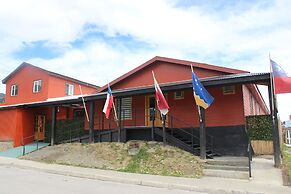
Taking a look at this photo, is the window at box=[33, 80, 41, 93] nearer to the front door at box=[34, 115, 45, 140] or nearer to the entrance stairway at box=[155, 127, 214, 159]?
the front door at box=[34, 115, 45, 140]

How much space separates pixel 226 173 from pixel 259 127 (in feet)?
23.2

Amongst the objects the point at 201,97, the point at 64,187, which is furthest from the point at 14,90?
the point at 64,187

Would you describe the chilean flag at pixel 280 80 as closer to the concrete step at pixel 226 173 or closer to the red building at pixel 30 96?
the concrete step at pixel 226 173

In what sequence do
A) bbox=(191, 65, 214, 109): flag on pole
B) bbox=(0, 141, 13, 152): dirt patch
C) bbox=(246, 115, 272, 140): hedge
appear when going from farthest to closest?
bbox=(0, 141, 13, 152): dirt patch < bbox=(246, 115, 272, 140): hedge < bbox=(191, 65, 214, 109): flag on pole

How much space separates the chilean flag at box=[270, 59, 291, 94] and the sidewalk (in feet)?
10.7

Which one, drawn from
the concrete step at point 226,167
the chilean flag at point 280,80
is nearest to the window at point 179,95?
the concrete step at point 226,167

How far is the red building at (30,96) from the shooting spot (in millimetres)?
22703

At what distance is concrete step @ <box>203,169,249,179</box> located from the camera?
11249 millimetres

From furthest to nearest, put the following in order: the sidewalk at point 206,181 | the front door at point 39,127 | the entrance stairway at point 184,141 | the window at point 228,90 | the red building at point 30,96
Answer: the front door at point 39,127
the red building at point 30,96
the window at point 228,90
the entrance stairway at point 184,141
the sidewalk at point 206,181

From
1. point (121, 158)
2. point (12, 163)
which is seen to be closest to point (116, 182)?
point (121, 158)

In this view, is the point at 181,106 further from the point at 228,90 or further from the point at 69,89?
the point at 69,89

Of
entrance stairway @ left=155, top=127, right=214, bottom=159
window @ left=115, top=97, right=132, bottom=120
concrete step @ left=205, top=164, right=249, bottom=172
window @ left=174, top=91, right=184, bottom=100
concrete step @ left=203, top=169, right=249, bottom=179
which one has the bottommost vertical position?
concrete step @ left=203, top=169, right=249, bottom=179

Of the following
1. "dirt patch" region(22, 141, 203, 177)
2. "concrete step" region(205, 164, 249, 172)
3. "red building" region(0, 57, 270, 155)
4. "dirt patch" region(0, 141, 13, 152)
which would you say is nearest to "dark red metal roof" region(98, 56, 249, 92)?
"red building" region(0, 57, 270, 155)

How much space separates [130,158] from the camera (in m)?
14.5
